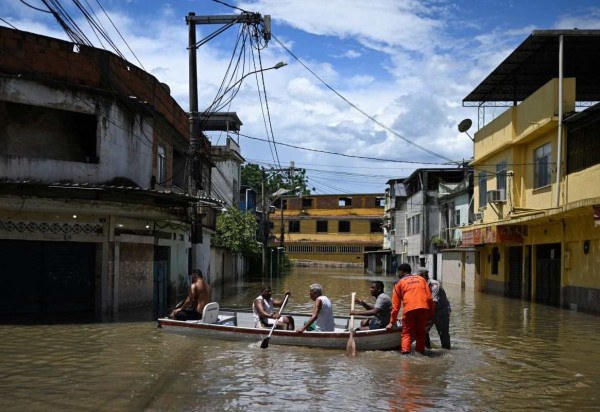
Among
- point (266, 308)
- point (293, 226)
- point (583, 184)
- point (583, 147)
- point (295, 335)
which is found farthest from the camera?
point (293, 226)

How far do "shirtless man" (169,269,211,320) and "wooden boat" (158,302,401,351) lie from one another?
41 centimetres

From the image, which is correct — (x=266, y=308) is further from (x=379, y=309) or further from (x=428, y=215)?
(x=428, y=215)

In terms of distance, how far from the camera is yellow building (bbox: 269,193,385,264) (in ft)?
240

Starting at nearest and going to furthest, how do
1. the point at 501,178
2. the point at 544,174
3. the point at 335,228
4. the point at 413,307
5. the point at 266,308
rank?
1. the point at 413,307
2. the point at 266,308
3. the point at 544,174
4. the point at 501,178
5. the point at 335,228

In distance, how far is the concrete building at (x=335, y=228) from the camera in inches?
2879

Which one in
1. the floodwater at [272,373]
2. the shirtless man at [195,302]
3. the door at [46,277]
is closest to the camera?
the floodwater at [272,373]

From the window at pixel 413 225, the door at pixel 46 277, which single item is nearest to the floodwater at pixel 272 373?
the door at pixel 46 277

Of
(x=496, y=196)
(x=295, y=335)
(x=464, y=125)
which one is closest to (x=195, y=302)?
(x=295, y=335)

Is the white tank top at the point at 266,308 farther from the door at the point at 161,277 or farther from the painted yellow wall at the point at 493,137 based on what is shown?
the painted yellow wall at the point at 493,137

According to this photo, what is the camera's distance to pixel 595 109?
19109 mm

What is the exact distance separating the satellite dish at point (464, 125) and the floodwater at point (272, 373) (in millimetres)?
16330

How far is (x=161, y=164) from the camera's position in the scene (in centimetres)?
2192

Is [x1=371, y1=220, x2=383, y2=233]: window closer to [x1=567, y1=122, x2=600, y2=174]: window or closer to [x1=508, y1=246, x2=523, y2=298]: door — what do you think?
[x1=508, y1=246, x2=523, y2=298]: door

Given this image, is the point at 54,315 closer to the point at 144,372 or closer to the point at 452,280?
the point at 144,372
